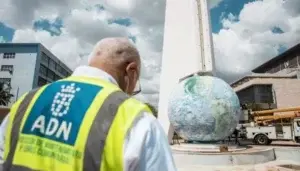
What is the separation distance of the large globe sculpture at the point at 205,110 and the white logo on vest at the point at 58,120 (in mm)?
9238

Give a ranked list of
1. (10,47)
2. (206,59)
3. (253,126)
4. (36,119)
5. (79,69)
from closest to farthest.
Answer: (36,119), (79,69), (253,126), (206,59), (10,47)

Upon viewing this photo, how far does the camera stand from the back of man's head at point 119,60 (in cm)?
146

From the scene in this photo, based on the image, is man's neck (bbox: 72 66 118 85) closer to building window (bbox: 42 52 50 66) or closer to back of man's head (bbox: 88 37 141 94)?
back of man's head (bbox: 88 37 141 94)

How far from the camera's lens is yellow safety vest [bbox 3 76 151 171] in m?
1.14

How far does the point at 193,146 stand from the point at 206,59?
41.0ft

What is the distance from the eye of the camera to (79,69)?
4.87 feet

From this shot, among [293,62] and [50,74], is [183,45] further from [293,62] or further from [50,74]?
[293,62]

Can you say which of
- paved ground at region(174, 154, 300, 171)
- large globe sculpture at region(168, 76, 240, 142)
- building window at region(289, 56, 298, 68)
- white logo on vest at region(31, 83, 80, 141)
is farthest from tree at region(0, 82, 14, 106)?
building window at region(289, 56, 298, 68)

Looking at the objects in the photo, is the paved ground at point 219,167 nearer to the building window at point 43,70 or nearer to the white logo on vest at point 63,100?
the white logo on vest at point 63,100

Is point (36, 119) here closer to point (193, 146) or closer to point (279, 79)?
point (193, 146)

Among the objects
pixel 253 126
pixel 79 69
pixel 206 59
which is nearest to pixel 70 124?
pixel 79 69

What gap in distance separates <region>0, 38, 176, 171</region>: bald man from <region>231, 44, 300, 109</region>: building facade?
39362 mm

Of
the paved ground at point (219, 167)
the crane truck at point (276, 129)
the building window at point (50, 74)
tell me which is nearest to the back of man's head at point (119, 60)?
the paved ground at point (219, 167)

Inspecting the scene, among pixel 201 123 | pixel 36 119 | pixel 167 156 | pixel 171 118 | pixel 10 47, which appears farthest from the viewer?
pixel 10 47
